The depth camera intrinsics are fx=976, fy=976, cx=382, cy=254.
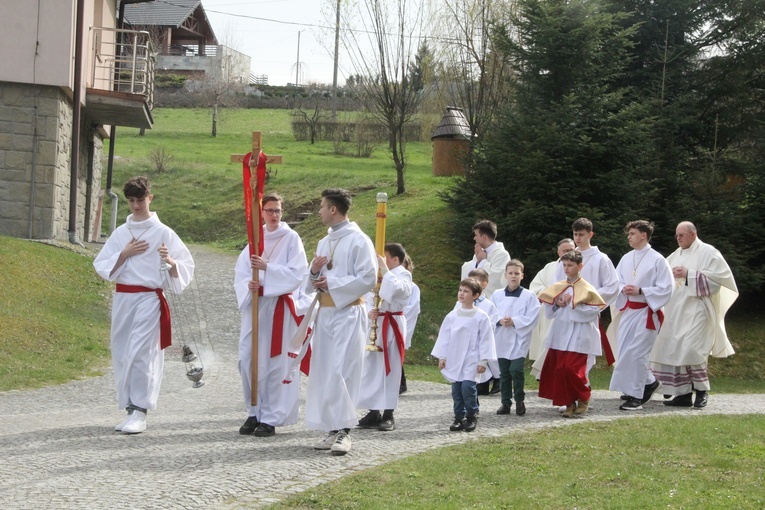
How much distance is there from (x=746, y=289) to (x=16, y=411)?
45.5 ft

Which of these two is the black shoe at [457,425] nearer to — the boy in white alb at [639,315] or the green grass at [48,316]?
the boy in white alb at [639,315]

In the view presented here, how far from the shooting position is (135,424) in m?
8.01

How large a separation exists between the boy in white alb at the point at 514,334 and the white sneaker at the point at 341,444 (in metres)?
2.77

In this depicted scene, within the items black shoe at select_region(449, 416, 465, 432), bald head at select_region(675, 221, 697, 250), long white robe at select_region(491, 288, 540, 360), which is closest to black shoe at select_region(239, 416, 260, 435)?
black shoe at select_region(449, 416, 465, 432)

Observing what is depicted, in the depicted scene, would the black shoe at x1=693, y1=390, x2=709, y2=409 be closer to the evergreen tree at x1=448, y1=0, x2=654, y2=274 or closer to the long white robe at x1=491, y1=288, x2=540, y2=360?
the long white robe at x1=491, y1=288, x2=540, y2=360

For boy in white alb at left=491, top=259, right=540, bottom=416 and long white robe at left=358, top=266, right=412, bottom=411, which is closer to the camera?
long white robe at left=358, top=266, right=412, bottom=411

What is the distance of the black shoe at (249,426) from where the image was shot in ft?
26.9

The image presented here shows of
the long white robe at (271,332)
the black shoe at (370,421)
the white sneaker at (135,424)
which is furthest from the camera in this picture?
the black shoe at (370,421)

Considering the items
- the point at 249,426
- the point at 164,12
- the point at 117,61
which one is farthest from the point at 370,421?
the point at 164,12

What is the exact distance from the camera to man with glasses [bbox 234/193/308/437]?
324 inches

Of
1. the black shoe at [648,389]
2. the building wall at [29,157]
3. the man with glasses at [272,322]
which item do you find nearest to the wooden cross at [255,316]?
the man with glasses at [272,322]

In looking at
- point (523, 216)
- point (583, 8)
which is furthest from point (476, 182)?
point (583, 8)

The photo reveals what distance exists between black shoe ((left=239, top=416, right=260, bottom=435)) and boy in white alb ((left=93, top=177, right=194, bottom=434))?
0.80 meters

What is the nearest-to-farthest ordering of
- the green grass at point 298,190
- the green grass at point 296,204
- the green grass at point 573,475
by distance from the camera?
the green grass at point 573,475, the green grass at point 296,204, the green grass at point 298,190
